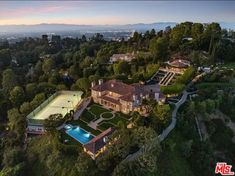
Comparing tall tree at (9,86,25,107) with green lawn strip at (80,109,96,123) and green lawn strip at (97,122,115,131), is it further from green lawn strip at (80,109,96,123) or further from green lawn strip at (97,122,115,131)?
green lawn strip at (97,122,115,131)

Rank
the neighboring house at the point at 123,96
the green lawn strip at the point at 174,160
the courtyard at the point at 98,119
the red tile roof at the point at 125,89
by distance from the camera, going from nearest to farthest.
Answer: the green lawn strip at the point at 174,160 < the courtyard at the point at 98,119 < the neighboring house at the point at 123,96 < the red tile roof at the point at 125,89

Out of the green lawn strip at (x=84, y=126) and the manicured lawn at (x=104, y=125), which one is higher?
the manicured lawn at (x=104, y=125)

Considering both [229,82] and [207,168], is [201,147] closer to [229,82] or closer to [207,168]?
[207,168]

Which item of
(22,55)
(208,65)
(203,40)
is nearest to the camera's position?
(208,65)

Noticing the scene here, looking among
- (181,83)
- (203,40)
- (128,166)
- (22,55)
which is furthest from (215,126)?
(22,55)

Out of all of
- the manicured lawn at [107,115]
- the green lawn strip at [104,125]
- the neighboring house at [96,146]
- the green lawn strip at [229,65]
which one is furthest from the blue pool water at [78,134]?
the green lawn strip at [229,65]

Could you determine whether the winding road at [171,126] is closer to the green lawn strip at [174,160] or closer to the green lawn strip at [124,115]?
the green lawn strip at [174,160]
